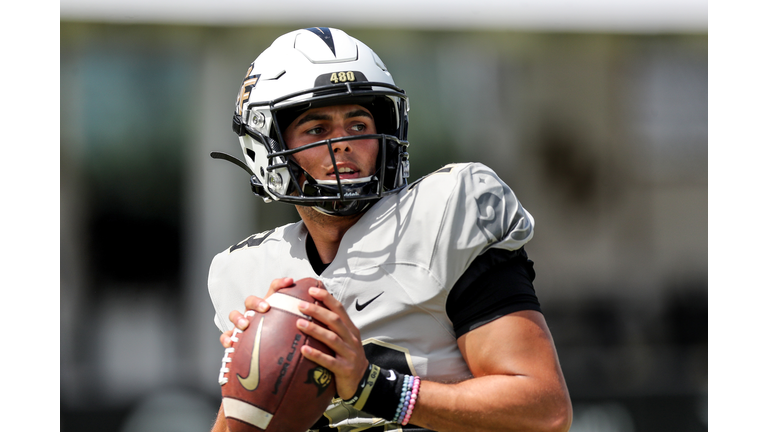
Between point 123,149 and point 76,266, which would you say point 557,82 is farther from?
point 76,266

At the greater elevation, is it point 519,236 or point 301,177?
point 301,177

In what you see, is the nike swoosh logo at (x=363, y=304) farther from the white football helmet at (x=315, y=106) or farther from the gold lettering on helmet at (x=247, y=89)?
the gold lettering on helmet at (x=247, y=89)

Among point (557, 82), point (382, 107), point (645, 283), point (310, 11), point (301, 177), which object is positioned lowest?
point (645, 283)

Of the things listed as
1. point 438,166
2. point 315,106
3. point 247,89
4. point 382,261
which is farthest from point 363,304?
point 438,166

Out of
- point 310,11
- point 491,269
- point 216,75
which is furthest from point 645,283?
point 491,269

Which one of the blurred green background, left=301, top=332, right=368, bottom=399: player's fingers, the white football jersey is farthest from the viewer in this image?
the blurred green background

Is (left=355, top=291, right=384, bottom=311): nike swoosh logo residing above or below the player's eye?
below

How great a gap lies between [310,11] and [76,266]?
2451mm

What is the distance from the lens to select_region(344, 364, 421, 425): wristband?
1487 mm

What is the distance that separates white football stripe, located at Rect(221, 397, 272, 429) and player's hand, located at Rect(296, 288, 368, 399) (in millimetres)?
170

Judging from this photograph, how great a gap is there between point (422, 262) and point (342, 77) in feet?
2.02

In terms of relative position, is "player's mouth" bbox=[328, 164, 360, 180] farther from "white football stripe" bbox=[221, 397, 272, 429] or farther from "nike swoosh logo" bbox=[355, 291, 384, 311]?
"white football stripe" bbox=[221, 397, 272, 429]

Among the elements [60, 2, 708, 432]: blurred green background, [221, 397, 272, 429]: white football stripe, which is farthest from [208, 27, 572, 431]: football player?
[60, 2, 708, 432]: blurred green background

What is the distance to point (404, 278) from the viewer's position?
66.9 inches
